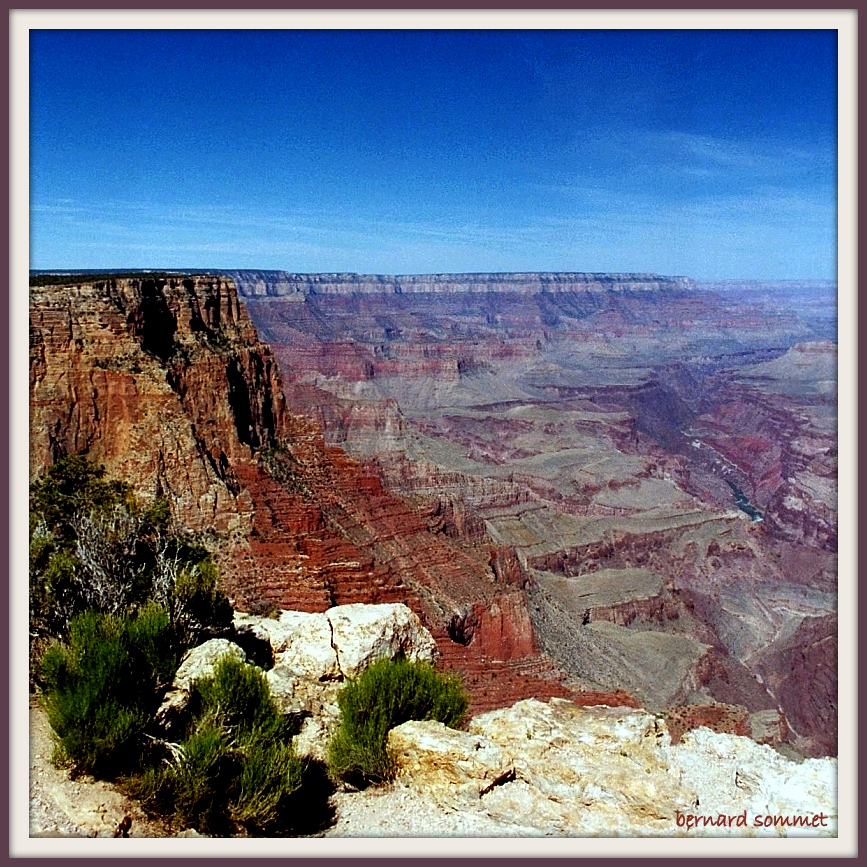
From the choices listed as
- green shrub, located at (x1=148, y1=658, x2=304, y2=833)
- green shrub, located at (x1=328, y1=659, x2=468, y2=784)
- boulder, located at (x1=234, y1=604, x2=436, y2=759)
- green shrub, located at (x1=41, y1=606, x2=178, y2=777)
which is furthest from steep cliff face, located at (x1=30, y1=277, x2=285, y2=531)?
green shrub, located at (x1=148, y1=658, x2=304, y2=833)

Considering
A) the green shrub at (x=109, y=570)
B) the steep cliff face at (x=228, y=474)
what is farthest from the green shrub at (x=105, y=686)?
the steep cliff face at (x=228, y=474)

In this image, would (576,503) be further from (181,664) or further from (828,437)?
(181,664)

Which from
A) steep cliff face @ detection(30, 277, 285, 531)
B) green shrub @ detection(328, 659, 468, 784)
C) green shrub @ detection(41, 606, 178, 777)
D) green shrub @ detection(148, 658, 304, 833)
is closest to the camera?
green shrub @ detection(148, 658, 304, 833)

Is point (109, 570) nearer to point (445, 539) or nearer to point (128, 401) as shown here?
point (128, 401)

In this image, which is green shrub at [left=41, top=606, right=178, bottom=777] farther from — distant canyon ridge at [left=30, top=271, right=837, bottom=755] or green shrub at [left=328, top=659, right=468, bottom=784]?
distant canyon ridge at [left=30, top=271, right=837, bottom=755]

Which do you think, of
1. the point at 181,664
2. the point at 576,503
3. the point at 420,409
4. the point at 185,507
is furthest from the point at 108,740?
the point at 420,409

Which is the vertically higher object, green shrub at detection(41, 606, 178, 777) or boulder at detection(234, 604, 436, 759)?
green shrub at detection(41, 606, 178, 777)
